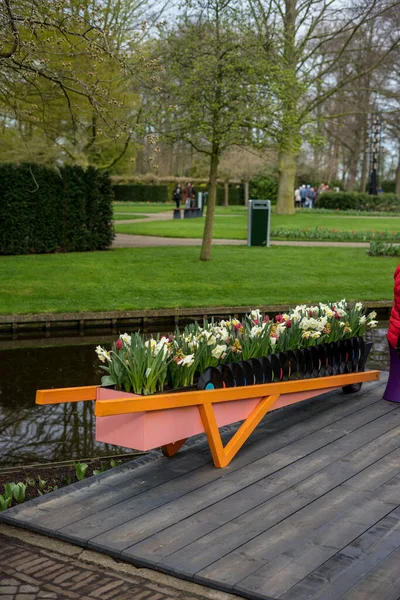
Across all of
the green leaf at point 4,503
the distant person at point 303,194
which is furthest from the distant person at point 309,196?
the green leaf at point 4,503

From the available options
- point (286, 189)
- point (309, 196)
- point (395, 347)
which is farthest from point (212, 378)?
point (309, 196)

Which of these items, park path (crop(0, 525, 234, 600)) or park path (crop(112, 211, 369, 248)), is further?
park path (crop(112, 211, 369, 248))

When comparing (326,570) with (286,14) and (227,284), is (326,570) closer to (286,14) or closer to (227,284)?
(227,284)

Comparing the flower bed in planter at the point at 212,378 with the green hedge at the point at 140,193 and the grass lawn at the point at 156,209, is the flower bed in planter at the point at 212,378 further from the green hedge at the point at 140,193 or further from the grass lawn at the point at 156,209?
the green hedge at the point at 140,193

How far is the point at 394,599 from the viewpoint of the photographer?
3396 mm

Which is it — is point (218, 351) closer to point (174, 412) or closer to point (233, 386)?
point (233, 386)

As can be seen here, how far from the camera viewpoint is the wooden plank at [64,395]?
4547mm

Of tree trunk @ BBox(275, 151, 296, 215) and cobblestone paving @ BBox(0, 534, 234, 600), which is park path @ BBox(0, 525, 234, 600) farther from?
tree trunk @ BBox(275, 151, 296, 215)

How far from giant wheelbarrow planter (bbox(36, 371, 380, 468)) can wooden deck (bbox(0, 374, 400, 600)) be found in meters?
0.22

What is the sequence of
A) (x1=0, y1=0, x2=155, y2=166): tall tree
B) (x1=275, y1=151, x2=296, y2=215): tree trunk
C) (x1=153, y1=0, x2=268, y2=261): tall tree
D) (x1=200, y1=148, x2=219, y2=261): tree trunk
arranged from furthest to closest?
1. (x1=275, y1=151, x2=296, y2=215): tree trunk
2. (x1=200, y1=148, x2=219, y2=261): tree trunk
3. (x1=153, y1=0, x2=268, y2=261): tall tree
4. (x1=0, y1=0, x2=155, y2=166): tall tree

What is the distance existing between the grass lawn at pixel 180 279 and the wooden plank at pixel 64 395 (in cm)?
828

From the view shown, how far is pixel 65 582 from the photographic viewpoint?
365 centimetres

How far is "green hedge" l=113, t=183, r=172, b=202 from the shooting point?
60188 millimetres

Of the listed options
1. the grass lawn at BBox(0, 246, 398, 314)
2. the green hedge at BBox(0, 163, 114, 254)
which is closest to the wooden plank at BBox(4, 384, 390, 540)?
the grass lawn at BBox(0, 246, 398, 314)
